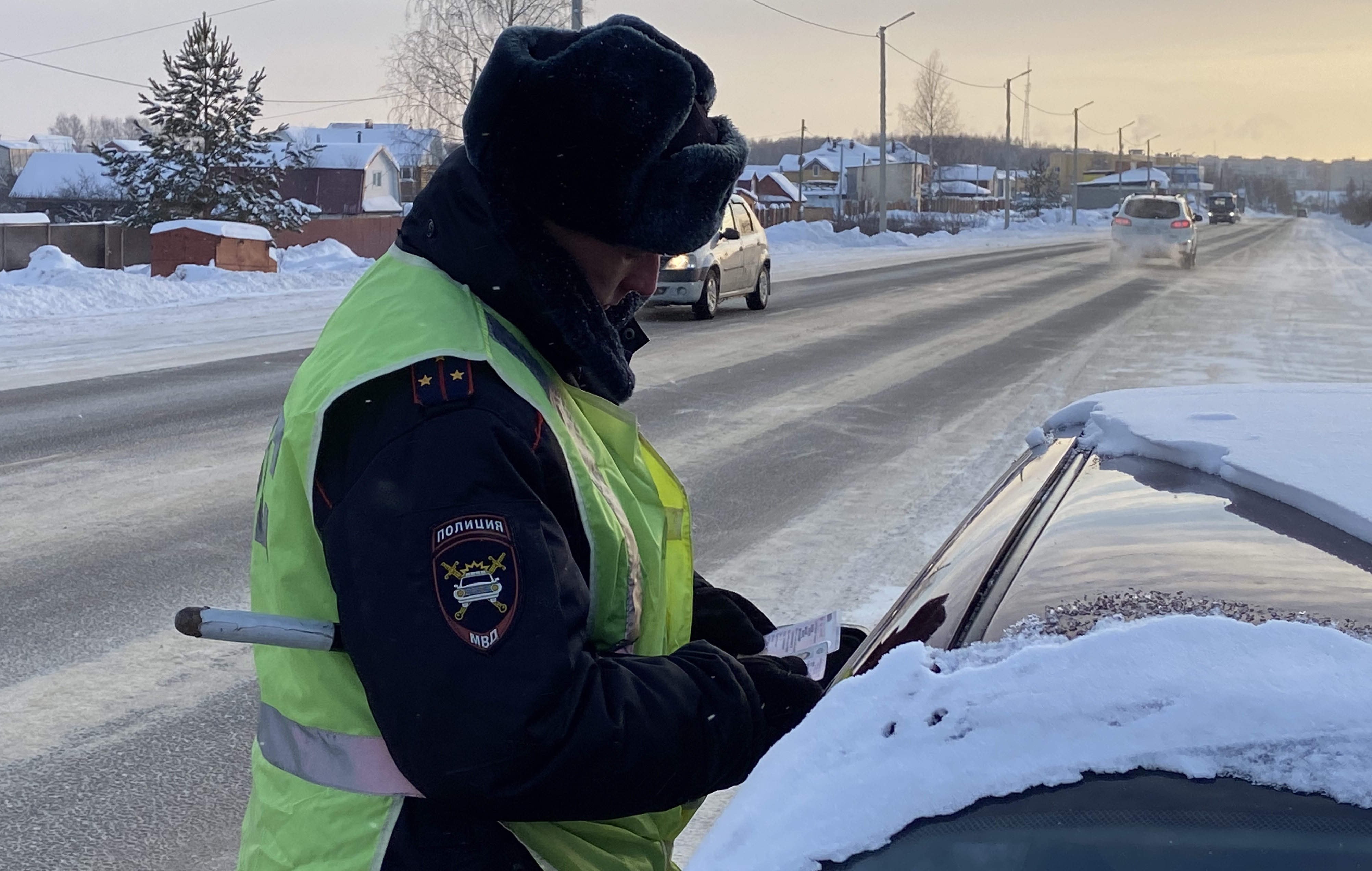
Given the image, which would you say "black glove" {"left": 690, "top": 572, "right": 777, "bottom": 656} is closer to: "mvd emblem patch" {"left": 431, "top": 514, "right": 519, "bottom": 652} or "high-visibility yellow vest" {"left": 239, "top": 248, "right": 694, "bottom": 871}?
"high-visibility yellow vest" {"left": 239, "top": 248, "right": 694, "bottom": 871}

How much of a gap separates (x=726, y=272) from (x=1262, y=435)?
14.1 metres

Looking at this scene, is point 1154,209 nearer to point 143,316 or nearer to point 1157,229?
point 1157,229

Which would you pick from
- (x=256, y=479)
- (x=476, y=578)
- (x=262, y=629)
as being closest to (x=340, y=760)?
(x=262, y=629)

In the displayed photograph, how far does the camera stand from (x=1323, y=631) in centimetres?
120

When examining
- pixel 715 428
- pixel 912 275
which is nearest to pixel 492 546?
pixel 715 428

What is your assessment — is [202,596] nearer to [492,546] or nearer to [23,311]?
[492,546]

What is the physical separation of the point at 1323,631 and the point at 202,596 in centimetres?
437

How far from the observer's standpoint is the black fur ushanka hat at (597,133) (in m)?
1.42

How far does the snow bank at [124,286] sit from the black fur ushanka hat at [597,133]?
504 inches

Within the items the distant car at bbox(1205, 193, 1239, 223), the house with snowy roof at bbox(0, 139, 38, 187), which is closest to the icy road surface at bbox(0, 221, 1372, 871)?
the distant car at bbox(1205, 193, 1239, 223)

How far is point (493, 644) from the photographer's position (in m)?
1.24

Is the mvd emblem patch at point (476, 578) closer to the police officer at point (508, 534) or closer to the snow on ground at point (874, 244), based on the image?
the police officer at point (508, 534)

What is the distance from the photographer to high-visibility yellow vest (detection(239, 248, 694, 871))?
52.8 inches

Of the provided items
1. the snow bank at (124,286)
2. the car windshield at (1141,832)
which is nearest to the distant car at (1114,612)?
the car windshield at (1141,832)
